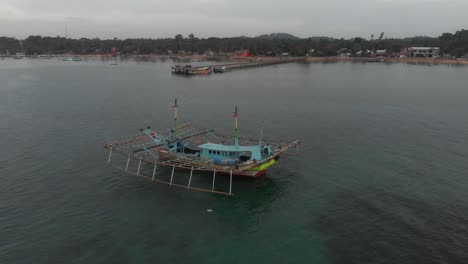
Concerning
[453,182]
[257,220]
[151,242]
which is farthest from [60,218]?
[453,182]

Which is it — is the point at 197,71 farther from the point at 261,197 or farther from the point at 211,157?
the point at 261,197

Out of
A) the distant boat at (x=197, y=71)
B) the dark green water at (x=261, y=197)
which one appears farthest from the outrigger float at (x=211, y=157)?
the distant boat at (x=197, y=71)

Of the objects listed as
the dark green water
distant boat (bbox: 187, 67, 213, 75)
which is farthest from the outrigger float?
distant boat (bbox: 187, 67, 213, 75)

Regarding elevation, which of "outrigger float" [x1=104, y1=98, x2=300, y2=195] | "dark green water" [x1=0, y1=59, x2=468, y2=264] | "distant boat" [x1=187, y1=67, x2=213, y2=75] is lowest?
"dark green water" [x1=0, y1=59, x2=468, y2=264]

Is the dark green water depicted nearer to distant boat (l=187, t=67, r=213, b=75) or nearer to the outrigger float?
the outrigger float

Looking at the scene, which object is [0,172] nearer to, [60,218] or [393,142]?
[60,218]

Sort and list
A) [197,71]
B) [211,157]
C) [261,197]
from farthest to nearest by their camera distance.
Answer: [197,71]
[211,157]
[261,197]

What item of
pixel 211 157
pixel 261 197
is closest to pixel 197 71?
pixel 211 157

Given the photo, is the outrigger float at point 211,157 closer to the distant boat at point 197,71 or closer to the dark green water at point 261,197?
the dark green water at point 261,197
